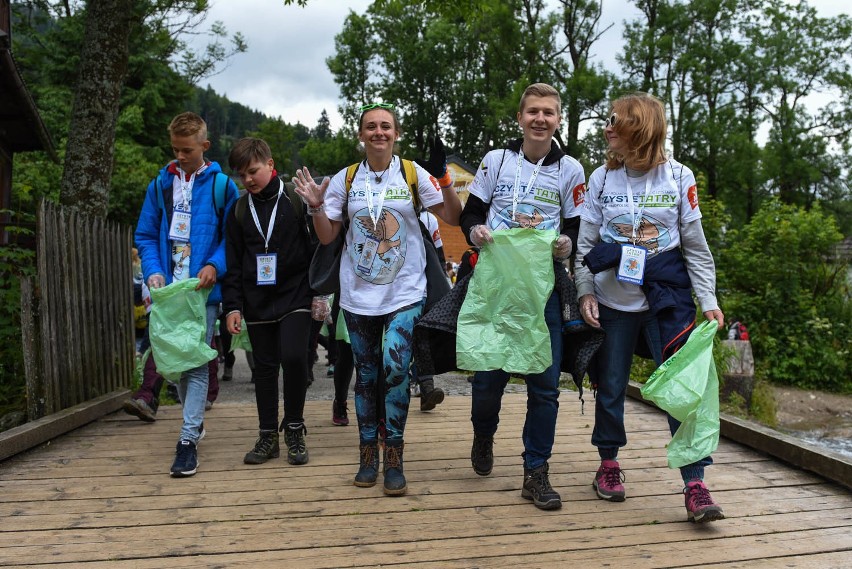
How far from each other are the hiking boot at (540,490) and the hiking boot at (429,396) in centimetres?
213

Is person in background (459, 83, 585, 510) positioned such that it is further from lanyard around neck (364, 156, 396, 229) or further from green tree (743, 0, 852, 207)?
green tree (743, 0, 852, 207)

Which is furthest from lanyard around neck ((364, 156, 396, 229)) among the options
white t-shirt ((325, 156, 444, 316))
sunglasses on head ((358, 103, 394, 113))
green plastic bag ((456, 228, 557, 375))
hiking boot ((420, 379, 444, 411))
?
hiking boot ((420, 379, 444, 411))

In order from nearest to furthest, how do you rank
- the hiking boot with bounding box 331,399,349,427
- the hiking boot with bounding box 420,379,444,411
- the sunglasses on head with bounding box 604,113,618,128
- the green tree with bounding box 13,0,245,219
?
the sunglasses on head with bounding box 604,113,618,128 → the hiking boot with bounding box 331,399,349,427 → the hiking boot with bounding box 420,379,444,411 → the green tree with bounding box 13,0,245,219

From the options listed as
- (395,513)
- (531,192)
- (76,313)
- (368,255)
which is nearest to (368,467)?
(395,513)

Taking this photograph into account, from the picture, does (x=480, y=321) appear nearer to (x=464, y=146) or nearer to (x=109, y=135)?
(x=109, y=135)

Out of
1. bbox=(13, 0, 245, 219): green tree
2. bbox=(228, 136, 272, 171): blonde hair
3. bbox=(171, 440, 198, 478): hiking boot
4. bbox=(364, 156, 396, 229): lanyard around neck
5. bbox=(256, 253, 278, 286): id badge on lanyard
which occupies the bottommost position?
bbox=(171, 440, 198, 478): hiking boot

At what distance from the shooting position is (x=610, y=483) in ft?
13.2

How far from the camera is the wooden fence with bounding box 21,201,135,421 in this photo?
544cm

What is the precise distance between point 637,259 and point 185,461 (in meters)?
2.66

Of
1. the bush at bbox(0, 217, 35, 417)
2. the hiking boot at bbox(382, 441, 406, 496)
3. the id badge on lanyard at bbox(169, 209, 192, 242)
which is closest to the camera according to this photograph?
the hiking boot at bbox(382, 441, 406, 496)

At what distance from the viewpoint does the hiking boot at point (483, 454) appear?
436cm

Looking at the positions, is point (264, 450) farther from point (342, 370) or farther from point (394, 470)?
point (342, 370)

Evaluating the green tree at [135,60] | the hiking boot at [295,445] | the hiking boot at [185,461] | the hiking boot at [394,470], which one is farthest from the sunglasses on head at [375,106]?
the green tree at [135,60]

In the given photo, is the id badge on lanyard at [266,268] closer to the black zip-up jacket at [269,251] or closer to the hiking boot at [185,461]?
the black zip-up jacket at [269,251]
